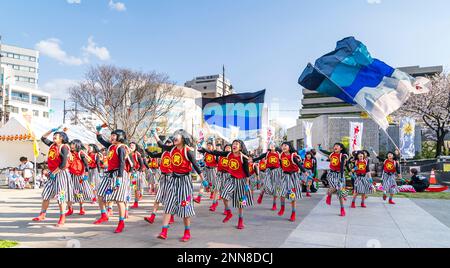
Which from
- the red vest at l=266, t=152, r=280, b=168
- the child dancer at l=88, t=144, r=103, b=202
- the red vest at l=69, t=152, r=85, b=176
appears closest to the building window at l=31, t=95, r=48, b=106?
the child dancer at l=88, t=144, r=103, b=202

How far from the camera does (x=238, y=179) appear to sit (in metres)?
7.93

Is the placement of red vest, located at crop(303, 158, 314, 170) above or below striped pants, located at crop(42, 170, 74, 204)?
above

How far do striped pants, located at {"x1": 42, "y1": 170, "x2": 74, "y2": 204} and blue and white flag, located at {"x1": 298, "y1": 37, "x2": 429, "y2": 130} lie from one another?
23.3 ft

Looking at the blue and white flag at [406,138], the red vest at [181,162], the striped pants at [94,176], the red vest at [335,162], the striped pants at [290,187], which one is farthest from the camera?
the blue and white flag at [406,138]

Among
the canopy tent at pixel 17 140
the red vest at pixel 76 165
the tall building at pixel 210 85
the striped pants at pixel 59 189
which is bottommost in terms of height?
the striped pants at pixel 59 189

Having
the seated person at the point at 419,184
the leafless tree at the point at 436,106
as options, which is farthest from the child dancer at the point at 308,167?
the leafless tree at the point at 436,106

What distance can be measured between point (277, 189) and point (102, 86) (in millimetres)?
22628

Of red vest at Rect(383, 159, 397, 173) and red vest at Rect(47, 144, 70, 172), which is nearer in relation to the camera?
red vest at Rect(47, 144, 70, 172)

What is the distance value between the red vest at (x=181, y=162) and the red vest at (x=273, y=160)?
15.2 feet

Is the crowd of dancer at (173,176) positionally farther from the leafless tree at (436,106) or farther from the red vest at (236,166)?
the leafless tree at (436,106)

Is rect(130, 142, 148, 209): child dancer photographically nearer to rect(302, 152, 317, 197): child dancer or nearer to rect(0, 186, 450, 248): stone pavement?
rect(0, 186, 450, 248): stone pavement

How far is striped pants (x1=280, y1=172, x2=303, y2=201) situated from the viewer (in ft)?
29.2

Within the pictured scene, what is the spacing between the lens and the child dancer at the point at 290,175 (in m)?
8.98
